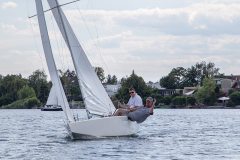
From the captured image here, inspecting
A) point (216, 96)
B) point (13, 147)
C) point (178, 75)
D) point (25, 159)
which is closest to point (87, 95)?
point (13, 147)

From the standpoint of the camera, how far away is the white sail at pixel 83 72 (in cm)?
1653

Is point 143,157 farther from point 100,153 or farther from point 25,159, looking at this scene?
point 25,159

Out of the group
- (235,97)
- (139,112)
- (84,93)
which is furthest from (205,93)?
(84,93)

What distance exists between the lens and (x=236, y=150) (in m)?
13.5

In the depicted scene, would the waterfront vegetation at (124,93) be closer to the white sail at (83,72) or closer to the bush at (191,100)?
the bush at (191,100)

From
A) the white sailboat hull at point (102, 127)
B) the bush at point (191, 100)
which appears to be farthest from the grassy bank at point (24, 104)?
the white sailboat hull at point (102, 127)

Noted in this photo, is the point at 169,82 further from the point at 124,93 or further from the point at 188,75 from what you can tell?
the point at 124,93

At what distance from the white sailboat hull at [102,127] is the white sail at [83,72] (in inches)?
53.6

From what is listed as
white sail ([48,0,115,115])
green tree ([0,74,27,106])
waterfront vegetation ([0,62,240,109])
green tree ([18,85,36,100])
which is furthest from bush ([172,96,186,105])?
white sail ([48,0,115,115])

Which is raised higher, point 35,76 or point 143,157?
point 35,76

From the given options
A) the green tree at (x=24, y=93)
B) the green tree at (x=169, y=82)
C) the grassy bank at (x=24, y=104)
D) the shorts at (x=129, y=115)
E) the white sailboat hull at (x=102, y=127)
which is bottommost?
the white sailboat hull at (x=102, y=127)

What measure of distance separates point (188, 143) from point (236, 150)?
248 centimetres

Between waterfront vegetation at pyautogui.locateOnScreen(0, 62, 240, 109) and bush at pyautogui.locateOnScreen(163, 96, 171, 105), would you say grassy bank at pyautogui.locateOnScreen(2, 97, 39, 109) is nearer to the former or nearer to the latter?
waterfront vegetation at pyautogui.locateOnScreen(0, 62, 240, 109)

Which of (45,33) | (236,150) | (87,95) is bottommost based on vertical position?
(236,150)
